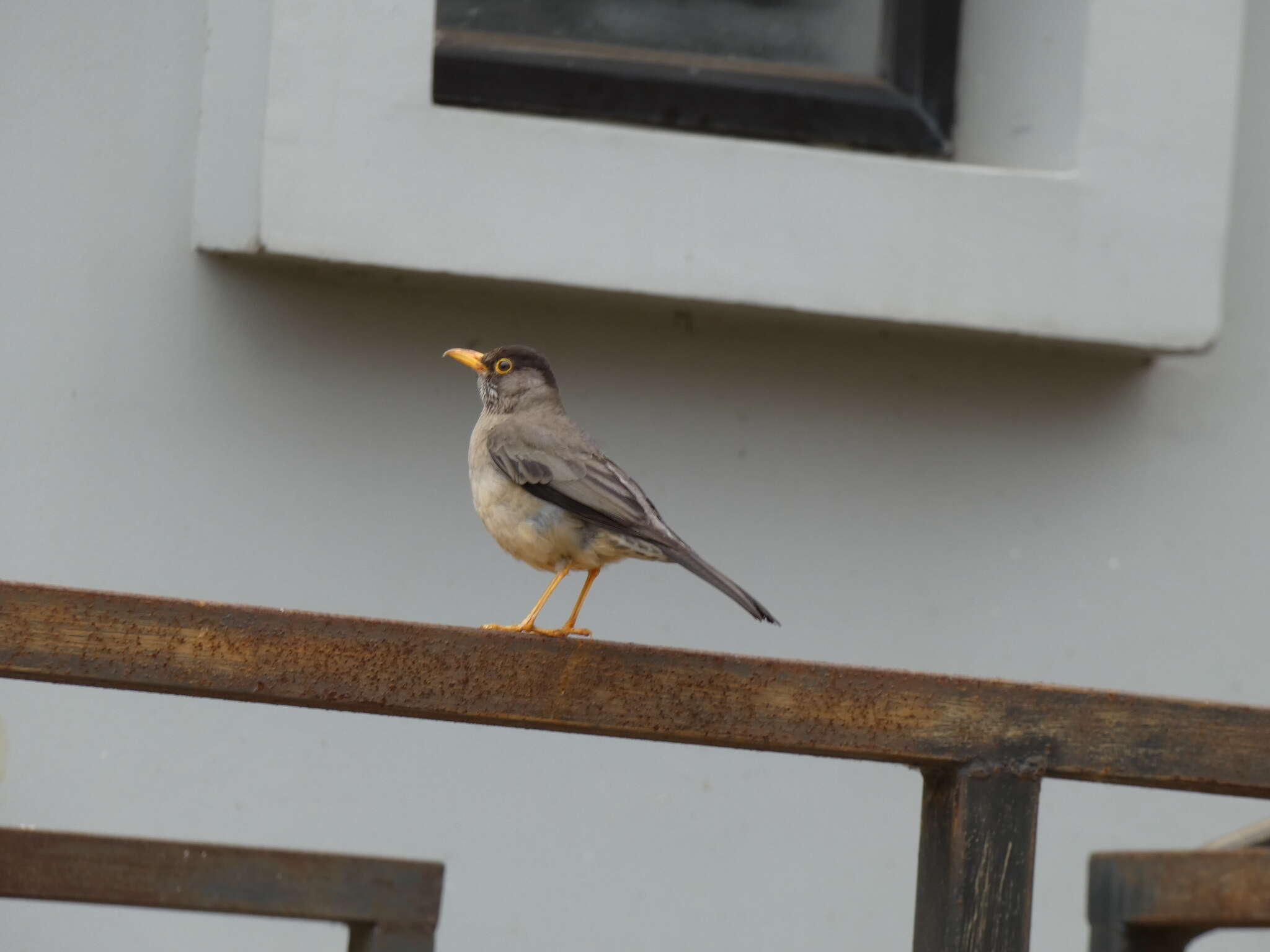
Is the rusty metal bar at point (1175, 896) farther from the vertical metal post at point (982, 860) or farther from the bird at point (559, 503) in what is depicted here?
the bird at point (559, 503)

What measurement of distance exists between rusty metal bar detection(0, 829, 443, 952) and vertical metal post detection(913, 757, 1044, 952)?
70cm

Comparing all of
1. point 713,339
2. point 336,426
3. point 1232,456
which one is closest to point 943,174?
point 713,339

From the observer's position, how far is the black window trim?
438 cm

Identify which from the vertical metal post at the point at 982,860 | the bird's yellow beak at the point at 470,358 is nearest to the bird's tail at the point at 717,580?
the vertical metal post at the point at 982,860

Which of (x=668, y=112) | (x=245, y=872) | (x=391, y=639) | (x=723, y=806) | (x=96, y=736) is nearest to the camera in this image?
(x=391, y=639)

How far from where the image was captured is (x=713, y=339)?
432 centimetres

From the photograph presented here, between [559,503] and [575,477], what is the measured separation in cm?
6

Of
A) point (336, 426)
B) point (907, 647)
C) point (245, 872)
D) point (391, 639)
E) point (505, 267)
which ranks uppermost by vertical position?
point (505, 267)

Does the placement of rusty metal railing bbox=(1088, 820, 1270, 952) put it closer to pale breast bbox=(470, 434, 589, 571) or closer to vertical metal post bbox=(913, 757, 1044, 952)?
vertical metal post bbox=(913, 757, 1044, 952)

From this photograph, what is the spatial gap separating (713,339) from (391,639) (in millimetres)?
2219

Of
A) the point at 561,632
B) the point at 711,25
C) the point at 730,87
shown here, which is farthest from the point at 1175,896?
the point at 711,25

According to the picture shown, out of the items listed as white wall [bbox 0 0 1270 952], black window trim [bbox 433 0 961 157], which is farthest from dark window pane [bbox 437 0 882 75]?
white wall [bbox 0 0 1270 952]

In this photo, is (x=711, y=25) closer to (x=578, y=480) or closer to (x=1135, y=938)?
(x=578, y=480)

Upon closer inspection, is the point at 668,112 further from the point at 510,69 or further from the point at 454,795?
the point at 454,795
